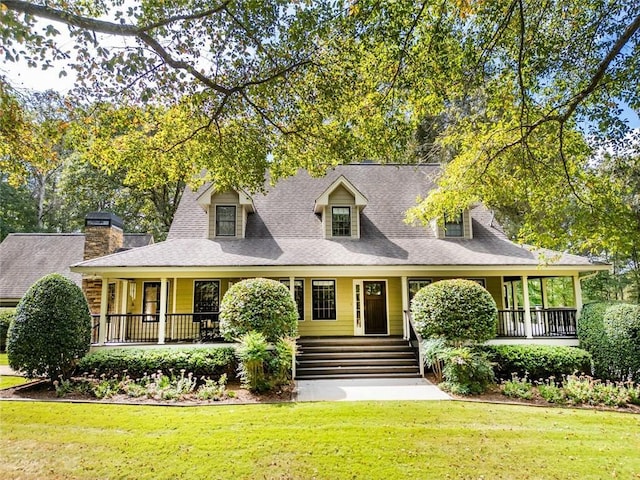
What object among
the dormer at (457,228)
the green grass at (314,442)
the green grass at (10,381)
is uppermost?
the dormer at (457,228)

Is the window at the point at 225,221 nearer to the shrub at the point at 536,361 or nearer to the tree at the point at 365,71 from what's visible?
the tree at the point at 365,71

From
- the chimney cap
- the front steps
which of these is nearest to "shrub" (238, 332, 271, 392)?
the front steps

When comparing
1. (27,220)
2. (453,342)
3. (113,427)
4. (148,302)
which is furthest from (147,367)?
(27,220)

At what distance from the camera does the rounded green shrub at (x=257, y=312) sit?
423 inches

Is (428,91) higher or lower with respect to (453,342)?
higher

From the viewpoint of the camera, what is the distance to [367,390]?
10.0 metres

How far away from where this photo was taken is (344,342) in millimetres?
13055

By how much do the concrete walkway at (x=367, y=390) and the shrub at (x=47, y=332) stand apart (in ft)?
18.9

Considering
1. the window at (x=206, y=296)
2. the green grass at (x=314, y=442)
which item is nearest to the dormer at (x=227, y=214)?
the window at (x=206, y=296)

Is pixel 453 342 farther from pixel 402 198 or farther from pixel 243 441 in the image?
pixel 402 198

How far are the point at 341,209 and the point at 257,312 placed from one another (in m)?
6.17

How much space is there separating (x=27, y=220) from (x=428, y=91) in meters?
35.4

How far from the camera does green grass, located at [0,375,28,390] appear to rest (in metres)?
10.1

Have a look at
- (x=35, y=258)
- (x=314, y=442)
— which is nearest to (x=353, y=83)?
(x=314, y=442)
